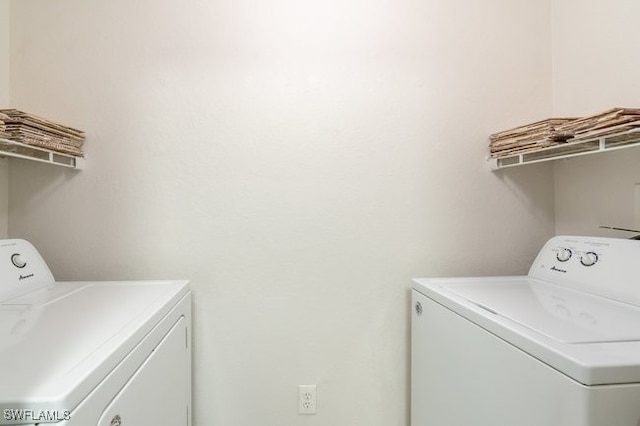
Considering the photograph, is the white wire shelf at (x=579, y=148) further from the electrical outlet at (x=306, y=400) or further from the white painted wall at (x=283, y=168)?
the electrical outlet at (x=306, y=400)

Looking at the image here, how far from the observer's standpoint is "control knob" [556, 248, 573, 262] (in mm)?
1117

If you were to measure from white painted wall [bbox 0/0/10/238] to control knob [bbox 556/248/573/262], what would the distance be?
84.1 inches

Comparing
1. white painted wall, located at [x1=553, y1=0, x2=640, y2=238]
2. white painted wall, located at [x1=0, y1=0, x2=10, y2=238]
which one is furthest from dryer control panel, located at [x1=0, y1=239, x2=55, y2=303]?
white painted wall, located at [x1=553, y1=0, x2=640, y2=238]

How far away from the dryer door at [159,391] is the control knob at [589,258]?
1.32m

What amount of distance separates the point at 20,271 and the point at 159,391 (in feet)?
2.25

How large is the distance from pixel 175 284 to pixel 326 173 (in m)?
0.74

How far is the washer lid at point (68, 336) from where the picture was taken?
1.59ft

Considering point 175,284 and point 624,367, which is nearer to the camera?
point 624,367

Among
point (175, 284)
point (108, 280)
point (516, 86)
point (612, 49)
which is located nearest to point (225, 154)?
point (175, 284)

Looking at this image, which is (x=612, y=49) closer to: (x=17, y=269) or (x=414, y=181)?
(x=414, y=181)

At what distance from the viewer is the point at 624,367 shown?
539mm

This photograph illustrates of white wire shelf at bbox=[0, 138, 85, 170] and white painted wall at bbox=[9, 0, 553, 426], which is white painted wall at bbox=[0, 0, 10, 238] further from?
white wire shelf at bbox=[0, 138, 85, 170]

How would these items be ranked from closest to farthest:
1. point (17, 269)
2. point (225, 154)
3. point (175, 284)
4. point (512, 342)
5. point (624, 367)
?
point (624, 367)
point (512, 342)
point (17, 269)
point (175, 284)
point (225, 154)

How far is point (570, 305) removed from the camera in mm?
888
